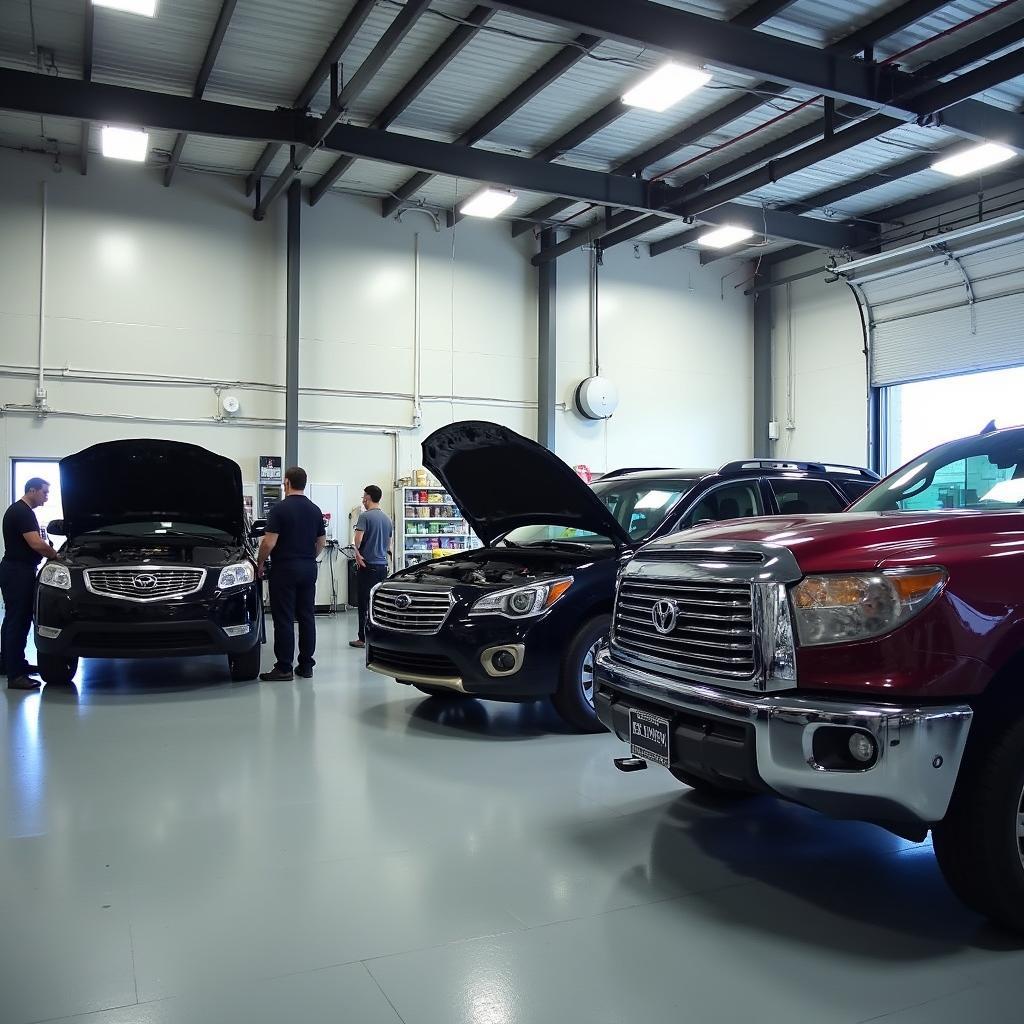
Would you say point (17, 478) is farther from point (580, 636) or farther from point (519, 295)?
point (580, 636)

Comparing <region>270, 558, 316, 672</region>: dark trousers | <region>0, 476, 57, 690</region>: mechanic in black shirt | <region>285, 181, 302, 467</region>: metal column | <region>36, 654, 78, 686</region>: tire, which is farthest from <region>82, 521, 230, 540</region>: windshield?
<region>285, 181, 302, 467</region>: metal column

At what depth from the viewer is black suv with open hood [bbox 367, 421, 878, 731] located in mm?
5090

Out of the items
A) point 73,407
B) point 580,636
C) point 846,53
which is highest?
point 846,53

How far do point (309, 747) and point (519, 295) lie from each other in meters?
10.6

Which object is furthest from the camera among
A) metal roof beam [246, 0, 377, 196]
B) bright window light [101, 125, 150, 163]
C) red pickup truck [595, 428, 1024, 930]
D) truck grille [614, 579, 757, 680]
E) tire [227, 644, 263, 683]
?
bright window light [101, 125, 150, 163]

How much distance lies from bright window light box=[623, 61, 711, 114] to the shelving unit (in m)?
6.16

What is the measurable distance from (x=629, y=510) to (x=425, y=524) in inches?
311

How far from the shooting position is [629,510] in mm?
5875

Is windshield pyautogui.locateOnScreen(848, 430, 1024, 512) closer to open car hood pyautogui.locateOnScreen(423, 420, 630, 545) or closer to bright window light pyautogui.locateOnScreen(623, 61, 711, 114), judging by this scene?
open car hood pyautogui.locateOnScreen(423, 420, 630, 545)

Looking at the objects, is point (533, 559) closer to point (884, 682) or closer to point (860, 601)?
point (860, 601)

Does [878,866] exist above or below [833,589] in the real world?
below

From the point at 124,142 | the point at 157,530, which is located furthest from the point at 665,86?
the point at 157,530

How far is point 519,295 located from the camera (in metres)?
14.5

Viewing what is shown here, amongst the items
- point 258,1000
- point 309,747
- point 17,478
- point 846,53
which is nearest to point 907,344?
point 846,53
